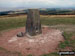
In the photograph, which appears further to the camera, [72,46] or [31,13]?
[31,13]

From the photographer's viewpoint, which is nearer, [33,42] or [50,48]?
[50,48]

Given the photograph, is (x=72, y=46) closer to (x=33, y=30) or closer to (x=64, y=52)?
(x=64, y=52)

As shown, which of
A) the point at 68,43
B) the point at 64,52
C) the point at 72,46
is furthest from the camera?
the point at 68,43

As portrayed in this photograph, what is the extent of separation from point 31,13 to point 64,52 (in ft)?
21.6

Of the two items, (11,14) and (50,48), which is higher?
(11,14)

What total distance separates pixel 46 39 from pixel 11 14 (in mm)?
31680

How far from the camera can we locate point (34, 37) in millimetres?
12438

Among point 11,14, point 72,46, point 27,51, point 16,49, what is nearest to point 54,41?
point 72,46

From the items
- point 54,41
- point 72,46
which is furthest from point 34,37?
point 72,46

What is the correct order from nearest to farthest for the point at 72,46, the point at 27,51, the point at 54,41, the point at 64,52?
1. the point at 64,52
2. the point at 27,51
3. the point at 72,46
4. the point at 54,41

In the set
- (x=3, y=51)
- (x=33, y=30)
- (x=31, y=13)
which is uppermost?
(x=31, y=13)

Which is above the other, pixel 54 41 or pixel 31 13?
pixel 31 13

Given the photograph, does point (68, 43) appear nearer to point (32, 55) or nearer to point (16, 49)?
point (32, 55)

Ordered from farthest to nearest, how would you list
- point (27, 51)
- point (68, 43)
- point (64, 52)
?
point (68, 43)
point (27, 51)
point (64, 52)
